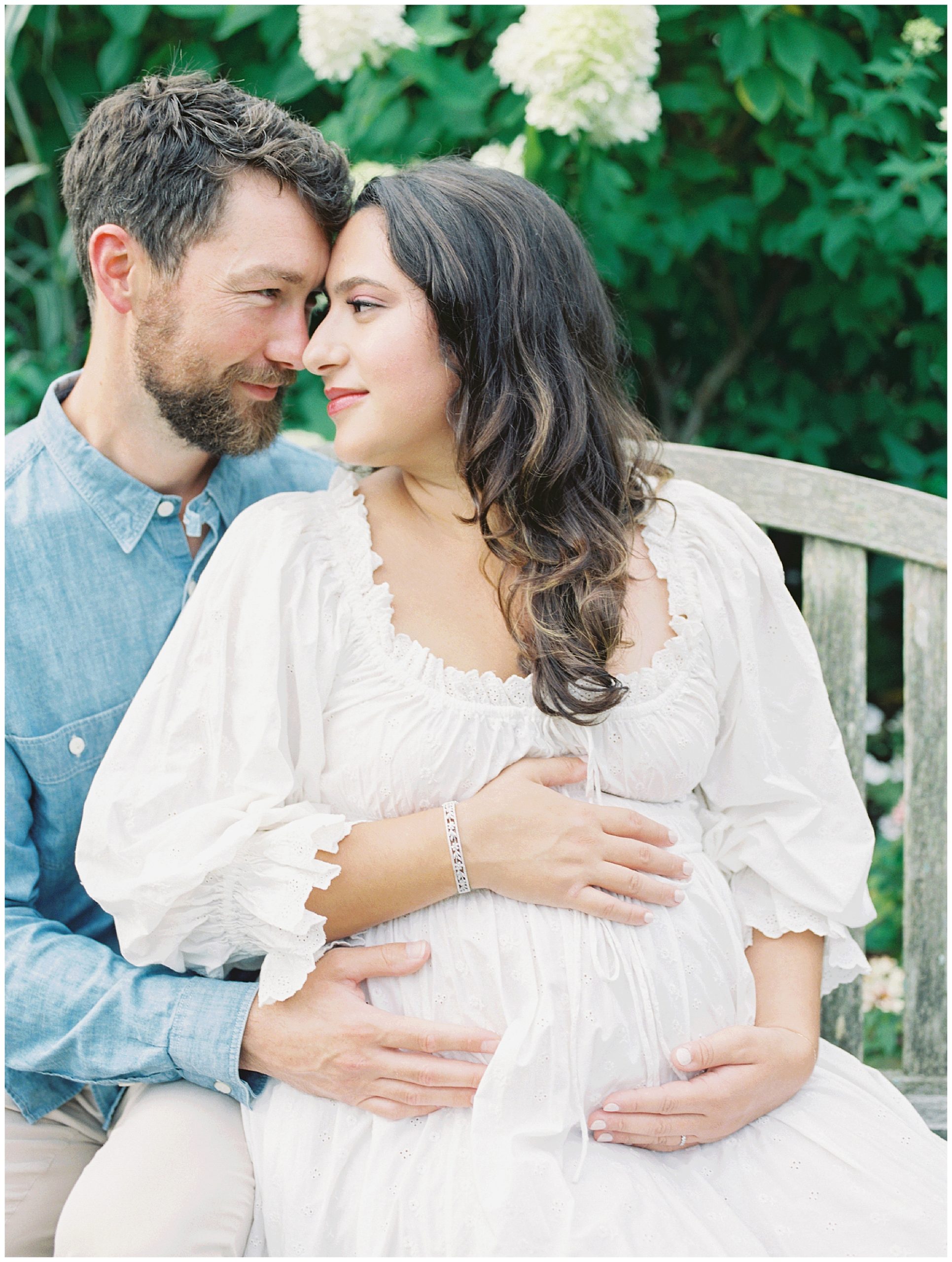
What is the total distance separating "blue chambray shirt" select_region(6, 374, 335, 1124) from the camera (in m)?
1.62

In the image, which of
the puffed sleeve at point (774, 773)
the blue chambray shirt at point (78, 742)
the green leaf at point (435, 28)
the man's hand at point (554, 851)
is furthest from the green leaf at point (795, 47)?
the man's hand at point (554, 851)

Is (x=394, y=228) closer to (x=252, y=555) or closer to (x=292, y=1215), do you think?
(x=252, y=555)

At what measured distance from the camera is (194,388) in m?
1.87

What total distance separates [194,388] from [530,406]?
56 centimetres

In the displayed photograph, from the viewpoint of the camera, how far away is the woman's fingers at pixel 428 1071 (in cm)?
151

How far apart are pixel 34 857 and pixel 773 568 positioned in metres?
1.26

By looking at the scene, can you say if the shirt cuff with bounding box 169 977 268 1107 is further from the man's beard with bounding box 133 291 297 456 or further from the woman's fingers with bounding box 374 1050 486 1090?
the man's beard with bounding box 133 291 297 456

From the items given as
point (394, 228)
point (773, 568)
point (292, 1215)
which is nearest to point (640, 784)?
point (773, 568)

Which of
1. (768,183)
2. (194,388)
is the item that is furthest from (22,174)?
(768,183)

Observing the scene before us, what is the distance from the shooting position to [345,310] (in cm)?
174

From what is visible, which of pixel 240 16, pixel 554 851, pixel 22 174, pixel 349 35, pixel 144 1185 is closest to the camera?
pixel 144 1185

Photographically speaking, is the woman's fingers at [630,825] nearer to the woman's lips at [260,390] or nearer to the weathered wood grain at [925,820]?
the weathered wood grain at [925,820]

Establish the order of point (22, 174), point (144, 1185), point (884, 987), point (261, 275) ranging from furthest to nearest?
point (884, 987), point (22, 174), point (261, 275), point (144, 1185)

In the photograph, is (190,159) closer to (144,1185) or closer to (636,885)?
(636,885)
